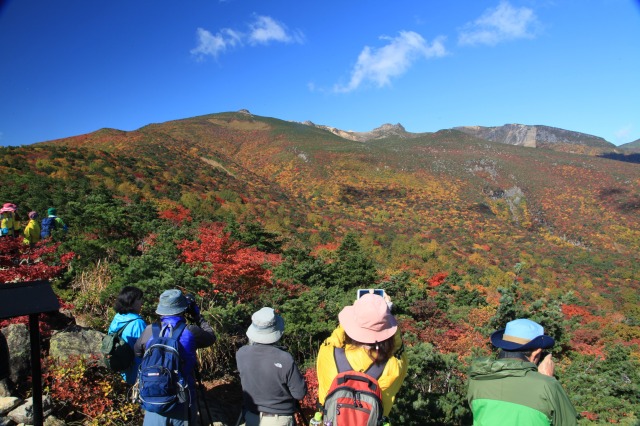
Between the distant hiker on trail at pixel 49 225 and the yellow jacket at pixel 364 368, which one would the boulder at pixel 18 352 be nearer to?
the yellow jacket at pixel 364 368

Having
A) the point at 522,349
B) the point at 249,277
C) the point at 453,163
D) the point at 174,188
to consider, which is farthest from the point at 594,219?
the point at 522,349

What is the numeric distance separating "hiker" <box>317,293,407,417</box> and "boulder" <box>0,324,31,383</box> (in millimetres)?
3079

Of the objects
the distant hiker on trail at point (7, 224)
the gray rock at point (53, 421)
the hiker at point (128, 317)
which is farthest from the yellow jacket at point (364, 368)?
the distant hiker on trail at point (7, 224)

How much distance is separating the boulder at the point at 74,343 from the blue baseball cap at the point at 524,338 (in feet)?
12.4

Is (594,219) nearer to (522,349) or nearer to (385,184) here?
(385,184)

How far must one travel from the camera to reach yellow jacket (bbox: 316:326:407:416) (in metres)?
1.95

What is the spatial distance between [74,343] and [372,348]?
3.46 m

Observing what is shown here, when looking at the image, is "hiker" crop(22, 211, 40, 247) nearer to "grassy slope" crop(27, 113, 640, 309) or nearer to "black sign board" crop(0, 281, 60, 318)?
"black sign board" crop(0, 281, 60, 318)

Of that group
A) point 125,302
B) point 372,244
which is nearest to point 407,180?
point 372,244

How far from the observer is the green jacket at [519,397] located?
172cm

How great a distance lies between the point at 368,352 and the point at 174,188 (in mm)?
18943

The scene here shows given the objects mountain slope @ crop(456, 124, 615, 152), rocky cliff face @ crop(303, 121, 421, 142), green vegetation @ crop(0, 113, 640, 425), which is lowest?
green vegetation @ crop(0, 113, 640, 425)

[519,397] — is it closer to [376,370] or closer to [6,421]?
[376,370]

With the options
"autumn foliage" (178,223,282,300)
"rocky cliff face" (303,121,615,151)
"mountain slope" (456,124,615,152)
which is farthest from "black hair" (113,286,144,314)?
"mountain slope" (456,124,615,152)
